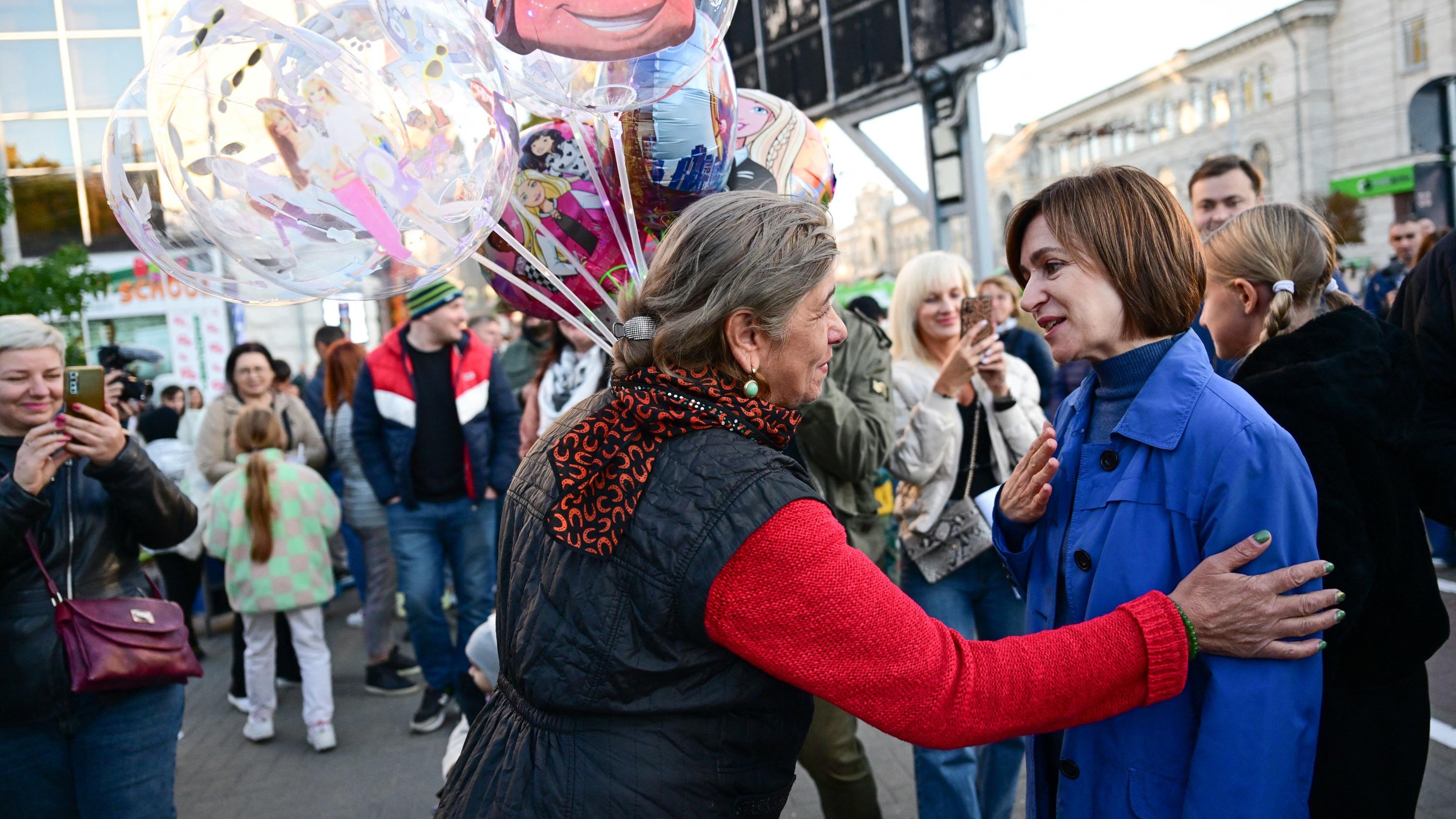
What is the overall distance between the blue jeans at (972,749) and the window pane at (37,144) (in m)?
14.8

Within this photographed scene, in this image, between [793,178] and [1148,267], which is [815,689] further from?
[793,178]

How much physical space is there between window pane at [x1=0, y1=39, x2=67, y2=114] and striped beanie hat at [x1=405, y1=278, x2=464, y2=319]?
9.95 meters

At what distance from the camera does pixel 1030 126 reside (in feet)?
133

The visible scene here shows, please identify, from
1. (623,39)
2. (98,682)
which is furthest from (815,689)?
(98,682)

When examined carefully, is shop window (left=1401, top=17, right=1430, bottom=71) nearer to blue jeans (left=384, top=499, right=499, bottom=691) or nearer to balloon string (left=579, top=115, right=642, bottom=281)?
blue jeans (left=384, top=499, right=499, bottom=691)

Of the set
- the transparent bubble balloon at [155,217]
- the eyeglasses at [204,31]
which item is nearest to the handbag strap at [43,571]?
the transparent bubble balloon at [155,217]

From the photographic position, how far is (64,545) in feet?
8.48

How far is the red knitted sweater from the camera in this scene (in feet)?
4.34

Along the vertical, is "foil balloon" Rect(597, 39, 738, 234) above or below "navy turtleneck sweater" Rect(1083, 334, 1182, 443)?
above

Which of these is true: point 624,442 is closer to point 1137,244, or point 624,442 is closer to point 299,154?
point 299,154

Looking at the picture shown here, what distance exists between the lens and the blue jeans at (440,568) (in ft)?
15.8

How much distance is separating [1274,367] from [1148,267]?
56cm

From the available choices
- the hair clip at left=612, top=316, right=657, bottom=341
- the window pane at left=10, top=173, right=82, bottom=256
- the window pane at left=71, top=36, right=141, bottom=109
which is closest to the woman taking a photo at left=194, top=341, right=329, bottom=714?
the hair clip at left=612, top=316, right=657, bottom=341

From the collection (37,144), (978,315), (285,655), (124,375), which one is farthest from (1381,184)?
Answer: (37,144)
